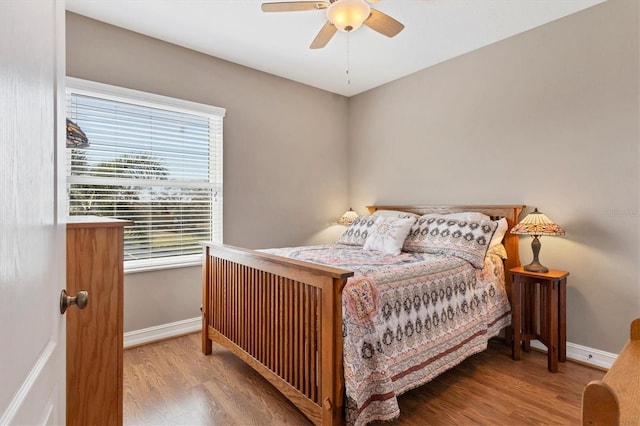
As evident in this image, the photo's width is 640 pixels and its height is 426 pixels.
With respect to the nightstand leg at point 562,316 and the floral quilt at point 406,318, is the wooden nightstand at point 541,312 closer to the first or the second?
the nightstand leg at point 562,316

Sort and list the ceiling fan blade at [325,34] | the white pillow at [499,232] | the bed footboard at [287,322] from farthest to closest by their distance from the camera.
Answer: the white pillow at [499,232] < the ceiling fan blade at [325,34] < the bed footboard at [287,322]

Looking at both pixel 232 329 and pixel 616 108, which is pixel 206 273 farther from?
pixel 616 108

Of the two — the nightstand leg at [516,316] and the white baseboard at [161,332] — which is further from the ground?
the nightstand leg at [516,316]

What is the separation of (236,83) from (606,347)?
3902mm

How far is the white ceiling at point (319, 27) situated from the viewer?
2447 mm

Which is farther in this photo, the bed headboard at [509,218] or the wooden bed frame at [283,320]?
the bed headboard at [509,218]

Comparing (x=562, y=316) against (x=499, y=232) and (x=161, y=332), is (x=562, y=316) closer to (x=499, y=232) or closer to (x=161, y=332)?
(x=499, y=232)

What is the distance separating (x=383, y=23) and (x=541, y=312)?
244 cm

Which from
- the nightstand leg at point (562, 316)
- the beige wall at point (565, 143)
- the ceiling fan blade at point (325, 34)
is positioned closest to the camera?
the ceiling fan blade at point (325, 34)

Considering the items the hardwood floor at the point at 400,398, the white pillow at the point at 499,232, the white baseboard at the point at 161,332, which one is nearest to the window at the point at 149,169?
the white baseboard at the point at 161,332

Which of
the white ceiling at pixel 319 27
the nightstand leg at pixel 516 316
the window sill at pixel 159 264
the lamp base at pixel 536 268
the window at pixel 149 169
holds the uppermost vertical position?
the white ceiling at pixel 319 27

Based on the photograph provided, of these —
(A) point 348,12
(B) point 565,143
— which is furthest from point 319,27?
(B) point 565,143

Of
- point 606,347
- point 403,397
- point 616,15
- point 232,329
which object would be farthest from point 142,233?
point 616,15

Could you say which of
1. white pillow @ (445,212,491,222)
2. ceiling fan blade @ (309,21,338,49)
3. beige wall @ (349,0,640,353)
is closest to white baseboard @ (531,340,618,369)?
beige wall @ (349,0,640,353)
